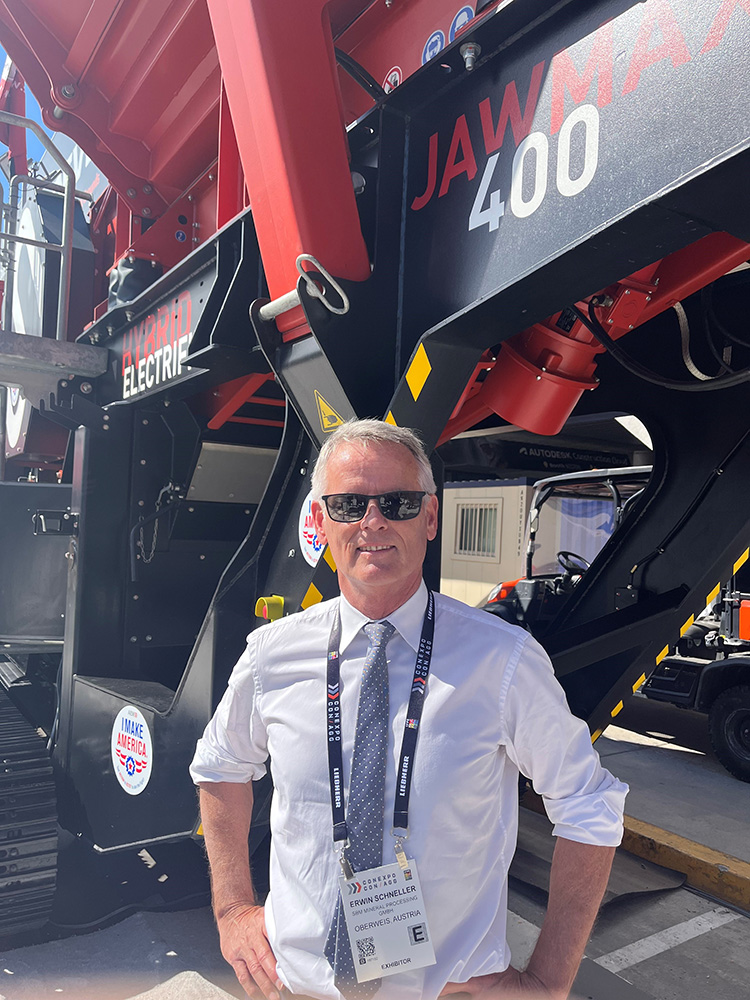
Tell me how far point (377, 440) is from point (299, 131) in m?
0.84

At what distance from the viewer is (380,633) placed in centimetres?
158

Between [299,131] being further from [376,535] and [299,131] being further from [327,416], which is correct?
[376,535]

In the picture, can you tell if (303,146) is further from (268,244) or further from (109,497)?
(109,497)

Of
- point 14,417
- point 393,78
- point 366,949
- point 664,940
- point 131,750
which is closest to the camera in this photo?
point 366,949

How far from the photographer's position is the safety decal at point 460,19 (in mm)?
2021

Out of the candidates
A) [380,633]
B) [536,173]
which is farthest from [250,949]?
[536,173]

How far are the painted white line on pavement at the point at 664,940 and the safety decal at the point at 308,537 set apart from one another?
2257 mm

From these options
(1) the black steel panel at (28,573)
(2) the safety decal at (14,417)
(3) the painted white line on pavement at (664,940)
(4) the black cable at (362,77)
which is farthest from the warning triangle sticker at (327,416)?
(2) the safety decal at (14,417)

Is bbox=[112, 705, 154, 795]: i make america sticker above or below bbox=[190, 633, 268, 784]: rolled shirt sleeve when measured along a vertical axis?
below

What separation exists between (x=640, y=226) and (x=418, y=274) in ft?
2.20

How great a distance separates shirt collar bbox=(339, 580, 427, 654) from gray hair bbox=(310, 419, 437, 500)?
21 centimetres

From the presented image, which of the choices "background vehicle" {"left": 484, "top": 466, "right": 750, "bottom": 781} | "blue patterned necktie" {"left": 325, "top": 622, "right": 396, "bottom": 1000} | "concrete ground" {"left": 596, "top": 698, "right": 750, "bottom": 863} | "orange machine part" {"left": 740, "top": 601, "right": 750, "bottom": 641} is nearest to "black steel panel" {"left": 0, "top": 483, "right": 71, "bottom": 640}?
"blue patterned necktie" {"left": 325, "top": 622, "right": 396, "bottom": 1000}

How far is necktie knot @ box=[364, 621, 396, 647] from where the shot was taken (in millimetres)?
1569

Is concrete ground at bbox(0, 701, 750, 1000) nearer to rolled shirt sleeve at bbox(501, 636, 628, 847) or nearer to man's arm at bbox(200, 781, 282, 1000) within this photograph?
man's arm at bbox(200, 781, 282, 1000)
